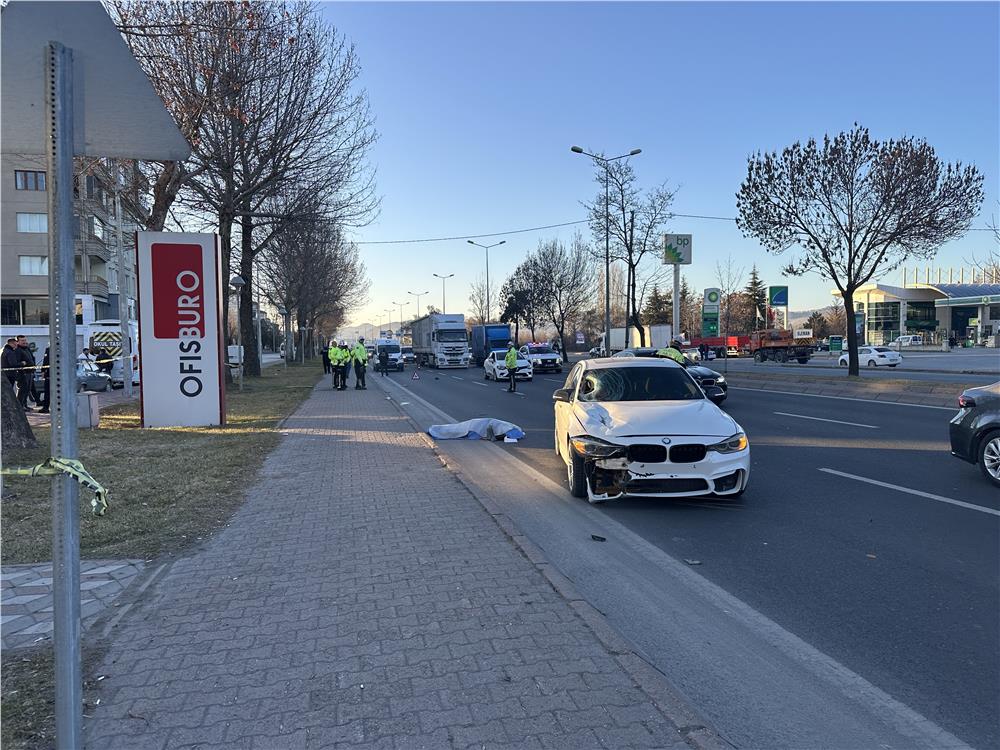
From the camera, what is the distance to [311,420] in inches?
617

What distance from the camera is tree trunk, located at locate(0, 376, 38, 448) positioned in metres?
9.66

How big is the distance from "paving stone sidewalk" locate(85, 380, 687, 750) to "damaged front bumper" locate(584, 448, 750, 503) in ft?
4.71

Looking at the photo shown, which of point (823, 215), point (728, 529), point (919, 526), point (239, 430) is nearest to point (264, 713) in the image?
point (728, 529)

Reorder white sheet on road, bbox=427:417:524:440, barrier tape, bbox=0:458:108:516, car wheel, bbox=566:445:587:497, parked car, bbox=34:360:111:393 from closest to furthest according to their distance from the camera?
barrier tape, bbox=0:458:108:516
car wheel, bbox=566:445:587:497
white sheet on road, bbox=427:417:524:440
parked car, bbox=34:360:111:393

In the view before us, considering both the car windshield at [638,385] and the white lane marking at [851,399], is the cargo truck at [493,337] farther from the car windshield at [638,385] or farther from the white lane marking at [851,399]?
the car windshield at [638,385]

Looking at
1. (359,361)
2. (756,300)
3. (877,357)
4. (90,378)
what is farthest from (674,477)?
(756,300)

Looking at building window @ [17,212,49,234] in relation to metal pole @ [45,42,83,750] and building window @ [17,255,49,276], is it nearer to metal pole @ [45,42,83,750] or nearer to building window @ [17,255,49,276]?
building window @ [17,255,49,276]

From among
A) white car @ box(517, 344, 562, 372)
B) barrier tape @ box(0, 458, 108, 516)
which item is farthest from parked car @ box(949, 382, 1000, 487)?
white car @ box(517, 344, 562, 372)

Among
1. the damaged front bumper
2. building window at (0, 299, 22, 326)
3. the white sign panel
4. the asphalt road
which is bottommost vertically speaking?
the asphalt road

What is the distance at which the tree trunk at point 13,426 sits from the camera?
966cm

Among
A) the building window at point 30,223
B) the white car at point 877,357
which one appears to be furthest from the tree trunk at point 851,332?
the building window at point 30,223

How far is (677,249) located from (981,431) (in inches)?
1021

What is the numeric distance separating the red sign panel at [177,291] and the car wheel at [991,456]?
12.9 meters

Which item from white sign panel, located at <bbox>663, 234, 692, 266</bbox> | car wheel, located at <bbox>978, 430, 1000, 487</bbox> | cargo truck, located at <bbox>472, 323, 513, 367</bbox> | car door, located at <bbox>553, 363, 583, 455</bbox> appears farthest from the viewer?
cargo truck, located at <bbox>472, 323, 513, 367</bbox>
